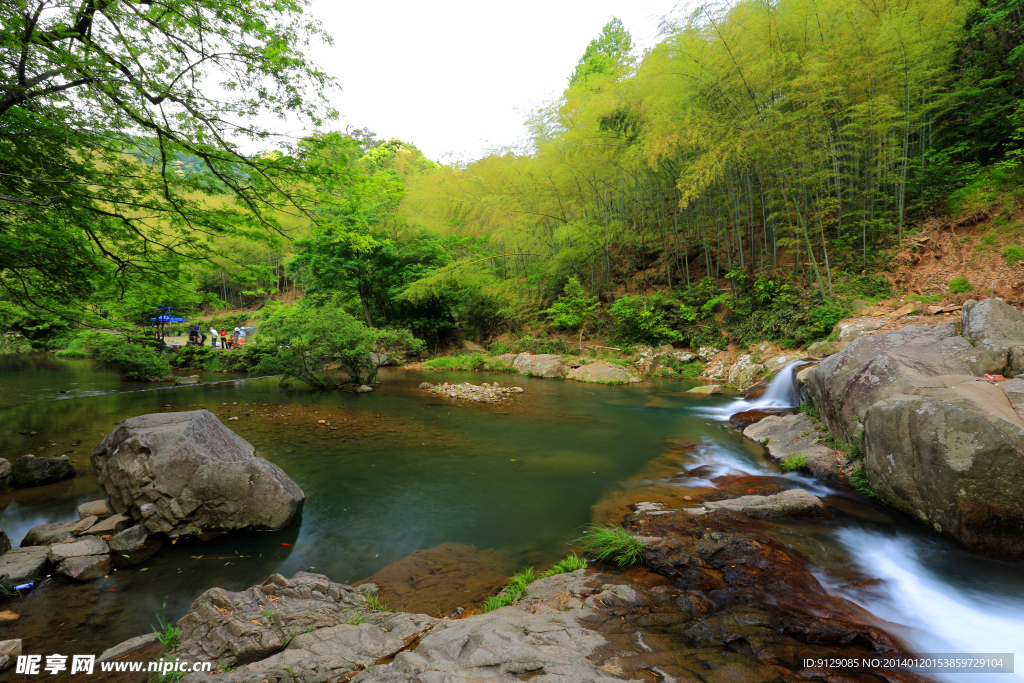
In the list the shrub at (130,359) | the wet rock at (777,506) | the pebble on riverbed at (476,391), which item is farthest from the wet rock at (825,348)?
the shrub at (130,359)

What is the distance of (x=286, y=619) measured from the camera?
2.46 m

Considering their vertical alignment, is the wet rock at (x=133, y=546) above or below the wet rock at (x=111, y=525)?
below

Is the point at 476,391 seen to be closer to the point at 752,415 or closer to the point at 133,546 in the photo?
the point at 752,415

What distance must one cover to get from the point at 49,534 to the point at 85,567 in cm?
89

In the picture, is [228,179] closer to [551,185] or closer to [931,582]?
[931,582]

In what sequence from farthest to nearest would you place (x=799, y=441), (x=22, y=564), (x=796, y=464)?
(x=799, y=441), (x=796, y=464), (x=22, y=564)

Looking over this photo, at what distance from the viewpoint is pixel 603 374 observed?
1304 cm

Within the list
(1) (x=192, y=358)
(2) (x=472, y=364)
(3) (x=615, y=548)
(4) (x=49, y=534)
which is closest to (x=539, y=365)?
(2) (x=472, y=364)

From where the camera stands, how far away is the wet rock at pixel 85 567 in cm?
309

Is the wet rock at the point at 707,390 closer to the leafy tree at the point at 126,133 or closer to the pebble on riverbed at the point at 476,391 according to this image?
the pebble on riverbed at the point at 476,391

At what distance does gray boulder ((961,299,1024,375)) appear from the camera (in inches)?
190

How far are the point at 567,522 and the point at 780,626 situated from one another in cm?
214

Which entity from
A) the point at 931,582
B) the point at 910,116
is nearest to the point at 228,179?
the point at 931,582

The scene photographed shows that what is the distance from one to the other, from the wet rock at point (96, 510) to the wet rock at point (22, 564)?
2.15 feet
